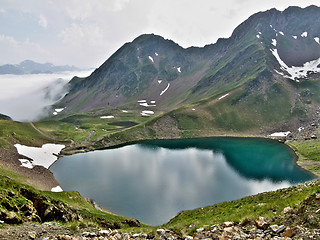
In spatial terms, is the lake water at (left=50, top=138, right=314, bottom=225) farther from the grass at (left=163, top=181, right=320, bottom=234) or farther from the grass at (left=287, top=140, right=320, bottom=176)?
the grass at (left=163, top=181, right=320, bottom=234)

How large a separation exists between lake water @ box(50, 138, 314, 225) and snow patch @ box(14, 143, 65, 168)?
3.72m

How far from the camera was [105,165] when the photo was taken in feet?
255

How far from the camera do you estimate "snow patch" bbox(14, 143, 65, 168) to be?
7404 centimetres

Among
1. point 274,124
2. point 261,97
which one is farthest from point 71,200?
point 261,97

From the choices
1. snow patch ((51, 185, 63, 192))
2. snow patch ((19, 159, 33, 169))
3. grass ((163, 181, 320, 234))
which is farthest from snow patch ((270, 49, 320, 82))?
snow patch ((19, 159, 33, 169))

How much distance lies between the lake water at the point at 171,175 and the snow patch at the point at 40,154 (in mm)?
3721

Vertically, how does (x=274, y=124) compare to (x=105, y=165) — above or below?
above

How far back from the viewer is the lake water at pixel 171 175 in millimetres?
49156

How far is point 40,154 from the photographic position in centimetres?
8362

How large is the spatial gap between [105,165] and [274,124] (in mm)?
112326

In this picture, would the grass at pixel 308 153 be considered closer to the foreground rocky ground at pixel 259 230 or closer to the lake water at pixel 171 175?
the lake water at pixel 171 175

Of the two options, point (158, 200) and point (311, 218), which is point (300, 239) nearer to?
point (311, 218)

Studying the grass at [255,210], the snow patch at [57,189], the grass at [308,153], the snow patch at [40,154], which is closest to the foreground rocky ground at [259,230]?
the grass at [255,210]

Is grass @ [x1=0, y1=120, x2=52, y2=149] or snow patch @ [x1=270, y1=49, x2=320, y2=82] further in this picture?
snow patch @ [x1=270, y1=49, x2=320, y2=82]
